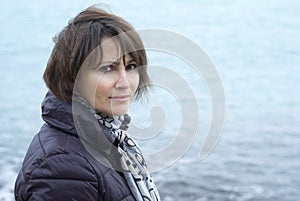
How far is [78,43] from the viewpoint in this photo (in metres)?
Answer: 1.93

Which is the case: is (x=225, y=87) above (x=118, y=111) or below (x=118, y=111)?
above

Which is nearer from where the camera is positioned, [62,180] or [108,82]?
[62,180]

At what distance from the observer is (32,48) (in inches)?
451

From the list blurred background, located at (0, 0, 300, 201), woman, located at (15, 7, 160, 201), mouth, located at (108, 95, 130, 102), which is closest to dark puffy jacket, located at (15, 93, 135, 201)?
woman, located at (15, 7, 160, 201)

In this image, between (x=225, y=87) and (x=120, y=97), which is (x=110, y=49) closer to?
(x=120, y=97)

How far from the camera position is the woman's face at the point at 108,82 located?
1.97 m

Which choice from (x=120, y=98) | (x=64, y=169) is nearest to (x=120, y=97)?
(x=120, y=98)

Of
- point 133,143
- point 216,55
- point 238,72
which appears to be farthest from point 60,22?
point 133,143

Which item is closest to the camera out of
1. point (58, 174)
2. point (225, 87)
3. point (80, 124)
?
point (58, 174)

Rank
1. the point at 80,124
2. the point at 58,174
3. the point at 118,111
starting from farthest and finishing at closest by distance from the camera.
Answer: the point at 118,111 < the point at 80,124 < the point at 58,174

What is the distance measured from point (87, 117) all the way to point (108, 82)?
133 millimetres

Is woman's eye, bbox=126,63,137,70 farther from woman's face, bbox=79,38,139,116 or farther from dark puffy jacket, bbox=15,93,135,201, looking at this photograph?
dark puffy jacket, bbox=15,93,135,201

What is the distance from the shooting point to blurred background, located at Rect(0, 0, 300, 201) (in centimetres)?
578

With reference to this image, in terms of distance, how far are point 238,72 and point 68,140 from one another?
7728 millimetres
